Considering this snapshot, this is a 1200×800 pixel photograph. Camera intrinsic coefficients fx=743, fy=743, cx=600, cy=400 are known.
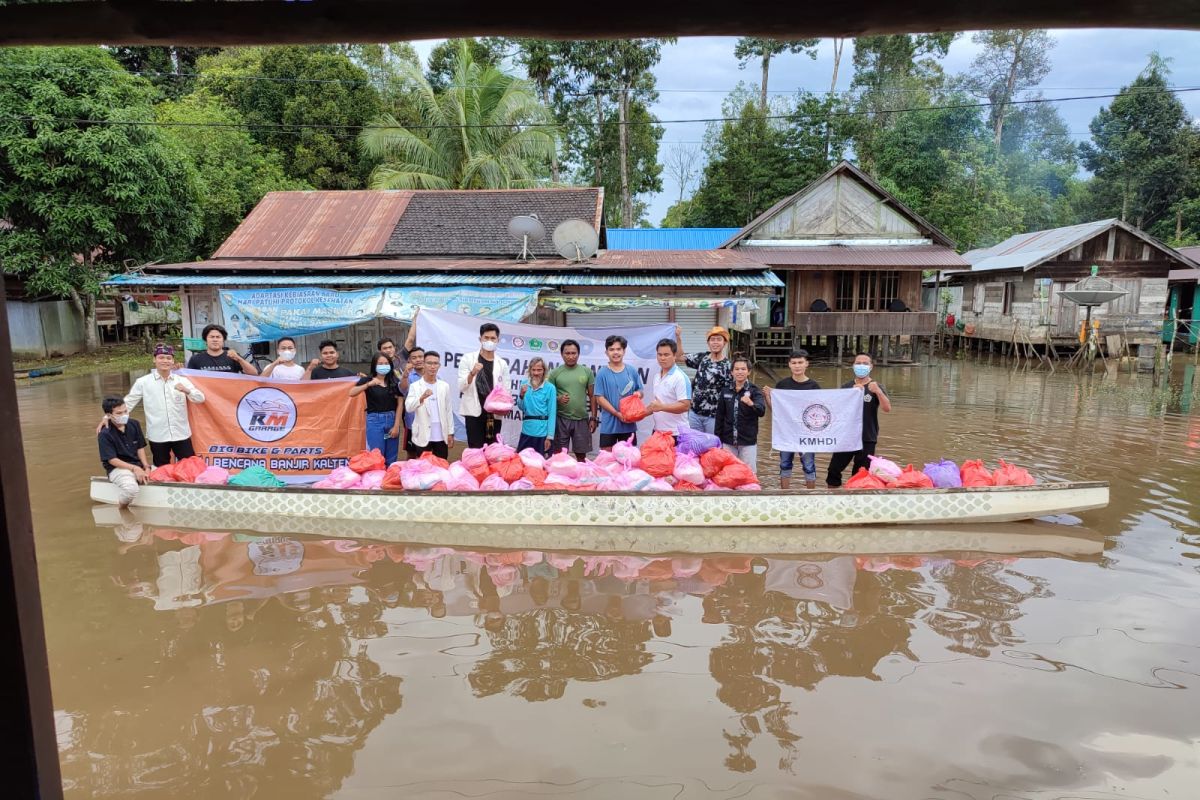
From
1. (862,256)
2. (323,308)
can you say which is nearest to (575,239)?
(323,308)

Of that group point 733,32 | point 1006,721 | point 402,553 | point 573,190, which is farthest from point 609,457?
point 573,190

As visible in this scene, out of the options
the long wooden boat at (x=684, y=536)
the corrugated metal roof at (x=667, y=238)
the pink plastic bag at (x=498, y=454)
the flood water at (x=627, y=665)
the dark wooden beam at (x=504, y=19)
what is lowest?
the flood water at (x=627, y=665)

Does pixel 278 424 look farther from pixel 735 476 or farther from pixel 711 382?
pixel 735 476

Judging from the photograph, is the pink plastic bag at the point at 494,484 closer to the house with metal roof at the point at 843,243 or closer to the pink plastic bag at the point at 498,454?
the pink plastic bag at the point at 498,454

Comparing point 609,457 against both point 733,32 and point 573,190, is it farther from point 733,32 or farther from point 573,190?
point 573,190

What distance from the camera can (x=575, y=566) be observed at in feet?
19.7

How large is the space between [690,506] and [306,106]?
969 inches

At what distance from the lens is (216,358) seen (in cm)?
777

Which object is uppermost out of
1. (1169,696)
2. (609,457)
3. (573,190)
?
(573,190)

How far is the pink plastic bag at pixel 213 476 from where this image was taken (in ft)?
23.1

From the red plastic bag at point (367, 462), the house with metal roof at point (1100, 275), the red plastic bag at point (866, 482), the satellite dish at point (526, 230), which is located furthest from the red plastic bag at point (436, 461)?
the house with metal roof at point (1100, 275)

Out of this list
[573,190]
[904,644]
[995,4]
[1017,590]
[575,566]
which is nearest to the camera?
[995,4]

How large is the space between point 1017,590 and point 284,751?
5.05m

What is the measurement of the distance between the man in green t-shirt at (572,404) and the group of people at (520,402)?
0.01 meters
